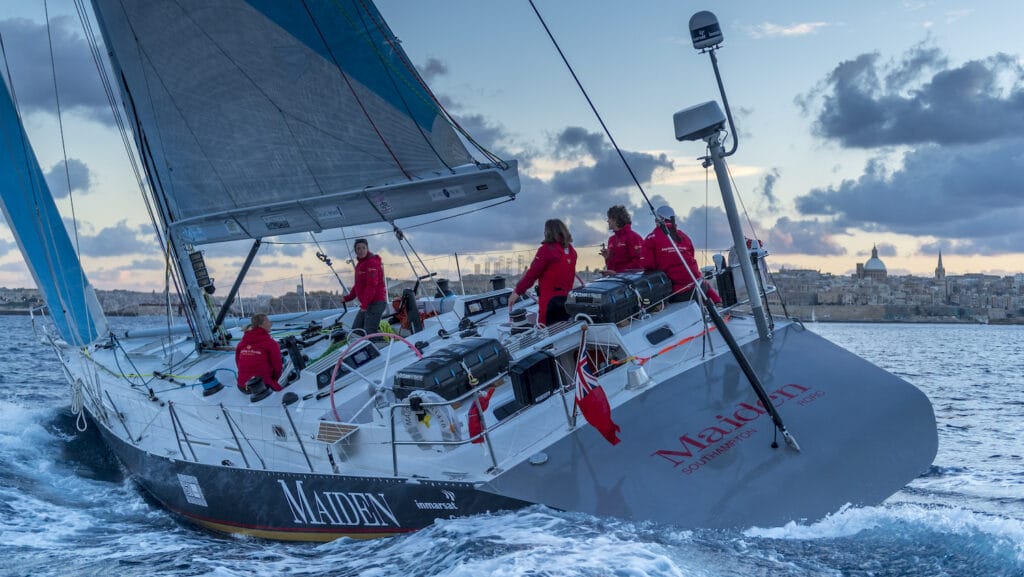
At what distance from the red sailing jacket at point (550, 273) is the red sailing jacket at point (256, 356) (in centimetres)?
224

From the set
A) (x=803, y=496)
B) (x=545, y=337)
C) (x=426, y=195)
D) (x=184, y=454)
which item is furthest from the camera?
(x=426, y=195)

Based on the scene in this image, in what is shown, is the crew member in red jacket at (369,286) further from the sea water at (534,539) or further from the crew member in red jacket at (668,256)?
the crew member in red jacket at (668,256)

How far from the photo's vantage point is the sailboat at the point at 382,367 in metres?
5.07

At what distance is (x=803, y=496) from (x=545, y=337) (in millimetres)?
2321

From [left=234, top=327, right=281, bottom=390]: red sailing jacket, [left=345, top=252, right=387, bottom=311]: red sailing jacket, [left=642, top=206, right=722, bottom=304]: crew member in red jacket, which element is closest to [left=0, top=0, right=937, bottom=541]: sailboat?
[left=234, top=327, right=281, bottom=390]: red sailing jacket

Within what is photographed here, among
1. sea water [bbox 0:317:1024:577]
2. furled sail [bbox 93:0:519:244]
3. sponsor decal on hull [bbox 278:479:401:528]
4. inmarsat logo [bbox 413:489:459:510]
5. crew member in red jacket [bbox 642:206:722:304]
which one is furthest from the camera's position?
furled sail [bbox 93:0:519:244]

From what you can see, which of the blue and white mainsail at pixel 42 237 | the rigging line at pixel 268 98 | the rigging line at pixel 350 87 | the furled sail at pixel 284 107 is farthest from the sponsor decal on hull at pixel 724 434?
the blue and white mainsail at pixel 42 237

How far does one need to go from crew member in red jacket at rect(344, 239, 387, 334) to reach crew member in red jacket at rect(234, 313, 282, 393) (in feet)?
4.09

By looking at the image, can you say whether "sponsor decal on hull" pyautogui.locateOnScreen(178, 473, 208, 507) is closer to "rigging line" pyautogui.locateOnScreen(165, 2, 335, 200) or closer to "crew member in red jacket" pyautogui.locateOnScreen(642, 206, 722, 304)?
"rigging line" pyautogui.locateOnScreen(165, 2, 335, 200)

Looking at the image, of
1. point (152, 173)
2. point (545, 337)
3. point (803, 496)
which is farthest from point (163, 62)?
point (803, 496)

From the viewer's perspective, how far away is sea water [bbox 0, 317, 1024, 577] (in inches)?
161

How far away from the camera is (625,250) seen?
7.86 m

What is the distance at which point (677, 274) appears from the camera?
288 inches

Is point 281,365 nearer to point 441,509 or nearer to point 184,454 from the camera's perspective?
point 184,454
